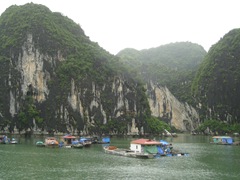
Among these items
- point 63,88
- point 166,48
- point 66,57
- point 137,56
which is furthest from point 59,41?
point 166,48

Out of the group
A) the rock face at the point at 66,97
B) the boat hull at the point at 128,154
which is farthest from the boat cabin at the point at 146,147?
the rock face at the point at 66,97

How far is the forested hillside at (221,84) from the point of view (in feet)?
346

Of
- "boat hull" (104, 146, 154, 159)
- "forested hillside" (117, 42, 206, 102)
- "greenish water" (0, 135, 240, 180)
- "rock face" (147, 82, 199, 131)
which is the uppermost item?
"forested hillside" (117, 42, 206, 102)

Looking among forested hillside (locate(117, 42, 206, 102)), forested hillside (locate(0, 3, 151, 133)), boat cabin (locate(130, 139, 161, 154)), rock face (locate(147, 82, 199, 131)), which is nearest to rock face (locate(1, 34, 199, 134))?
forested hillside (locate(0, 3, 151, 133))

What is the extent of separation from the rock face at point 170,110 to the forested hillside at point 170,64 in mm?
3773

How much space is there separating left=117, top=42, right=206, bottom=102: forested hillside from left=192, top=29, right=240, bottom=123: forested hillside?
7.13m

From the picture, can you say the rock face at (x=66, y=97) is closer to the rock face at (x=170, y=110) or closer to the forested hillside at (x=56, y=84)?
the forested hillside at (x=56, y=84)

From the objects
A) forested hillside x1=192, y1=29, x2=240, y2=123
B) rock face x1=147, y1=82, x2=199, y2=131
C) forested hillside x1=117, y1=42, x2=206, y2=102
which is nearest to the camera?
forested hillside x1=192, y1=29, x2=240, y2=123

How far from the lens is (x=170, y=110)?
11344 centimetres

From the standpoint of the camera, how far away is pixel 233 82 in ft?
351

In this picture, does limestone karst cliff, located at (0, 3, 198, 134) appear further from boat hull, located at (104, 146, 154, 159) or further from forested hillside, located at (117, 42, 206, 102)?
boat hull, located at (104, 146, 154, 159)

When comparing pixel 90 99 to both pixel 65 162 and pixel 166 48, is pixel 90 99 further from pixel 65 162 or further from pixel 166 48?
pixel 166 48

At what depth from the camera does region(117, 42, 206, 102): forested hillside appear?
4776 inches

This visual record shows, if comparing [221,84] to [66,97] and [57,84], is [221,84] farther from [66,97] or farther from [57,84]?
[57,84]
